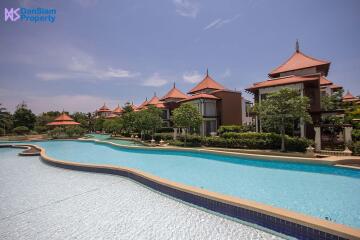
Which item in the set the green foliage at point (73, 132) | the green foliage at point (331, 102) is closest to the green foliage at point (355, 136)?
the green foliage at point (331, 102)

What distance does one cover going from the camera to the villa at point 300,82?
1606 centimetres

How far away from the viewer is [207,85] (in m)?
27.8

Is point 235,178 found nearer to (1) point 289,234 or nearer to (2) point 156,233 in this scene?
(1) point 289,234

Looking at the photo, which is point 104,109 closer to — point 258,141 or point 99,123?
point 99,123

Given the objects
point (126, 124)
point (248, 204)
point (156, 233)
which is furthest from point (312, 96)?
point (126, 124)

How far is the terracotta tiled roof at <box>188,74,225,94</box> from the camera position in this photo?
27766mm

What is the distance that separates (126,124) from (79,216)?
24352mm

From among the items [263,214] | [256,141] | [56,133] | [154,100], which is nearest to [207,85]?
[154,100]

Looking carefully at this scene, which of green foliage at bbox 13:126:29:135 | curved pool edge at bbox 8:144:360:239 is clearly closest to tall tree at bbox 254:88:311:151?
curved pool edge at bbox 8:144:360:239

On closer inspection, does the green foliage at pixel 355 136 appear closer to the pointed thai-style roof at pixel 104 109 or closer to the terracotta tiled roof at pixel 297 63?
the terracotta tiled roof at pixel 297 63

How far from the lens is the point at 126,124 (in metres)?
28.3

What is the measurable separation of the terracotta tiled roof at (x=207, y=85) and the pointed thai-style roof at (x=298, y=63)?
862 centimetres

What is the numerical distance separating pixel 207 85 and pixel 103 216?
2502 centimetres

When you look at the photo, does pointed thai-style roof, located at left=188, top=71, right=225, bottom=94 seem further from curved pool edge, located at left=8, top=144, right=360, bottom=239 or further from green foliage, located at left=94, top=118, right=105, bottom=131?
green foliage, located at left=94, top=118, right=105, bottom=131
